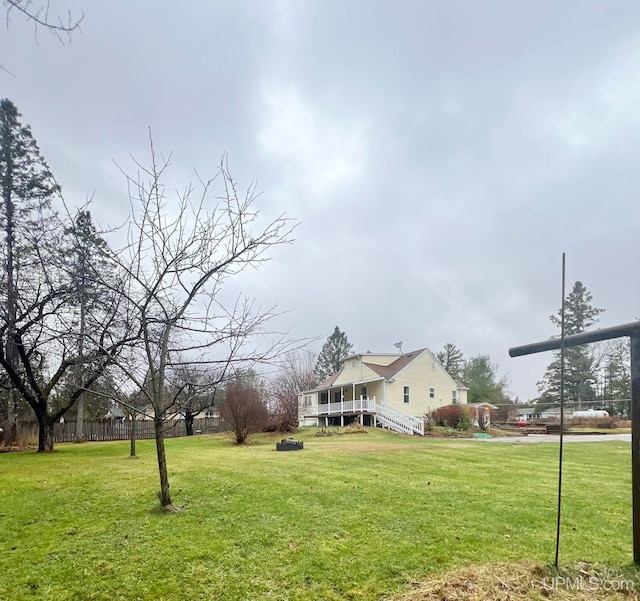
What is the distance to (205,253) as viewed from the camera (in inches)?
216

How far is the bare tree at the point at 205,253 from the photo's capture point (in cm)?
534

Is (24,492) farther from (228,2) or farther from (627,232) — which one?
(627,232)

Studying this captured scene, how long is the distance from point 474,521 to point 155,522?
11.6 ft

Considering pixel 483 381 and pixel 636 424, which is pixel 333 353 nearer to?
pixel 483 381

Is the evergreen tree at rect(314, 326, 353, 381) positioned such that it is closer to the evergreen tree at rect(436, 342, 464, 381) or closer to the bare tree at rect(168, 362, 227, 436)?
the evergreen tree at rect(436, 342, 464, 381)

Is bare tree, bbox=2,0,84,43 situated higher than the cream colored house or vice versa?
bare tree, bbox=2,0,84,43

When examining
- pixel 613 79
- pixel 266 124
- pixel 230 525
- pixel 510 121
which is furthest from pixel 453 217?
pixel 230 525

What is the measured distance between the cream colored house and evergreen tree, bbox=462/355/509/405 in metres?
15.0

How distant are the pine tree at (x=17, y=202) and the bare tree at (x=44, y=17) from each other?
10.5 m

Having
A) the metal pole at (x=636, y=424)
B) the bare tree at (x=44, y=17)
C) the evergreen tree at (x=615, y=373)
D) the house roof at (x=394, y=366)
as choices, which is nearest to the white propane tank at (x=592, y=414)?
the evergreen tree at (x=615, y=373)

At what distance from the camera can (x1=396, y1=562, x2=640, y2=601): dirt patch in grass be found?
108 inches

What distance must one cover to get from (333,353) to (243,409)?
136 ft

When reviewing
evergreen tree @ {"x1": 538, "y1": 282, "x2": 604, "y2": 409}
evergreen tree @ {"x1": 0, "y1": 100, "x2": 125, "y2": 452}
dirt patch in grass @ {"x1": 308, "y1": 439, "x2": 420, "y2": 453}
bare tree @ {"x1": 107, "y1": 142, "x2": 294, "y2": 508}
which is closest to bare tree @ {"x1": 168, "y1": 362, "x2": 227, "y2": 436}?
bare tree @ {"x1": 107, "y1": 142, "x2": 294, "y2": 508}

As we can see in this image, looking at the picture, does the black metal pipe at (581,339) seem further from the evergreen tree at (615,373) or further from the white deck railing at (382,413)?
the evergreen tree at (615,373)
